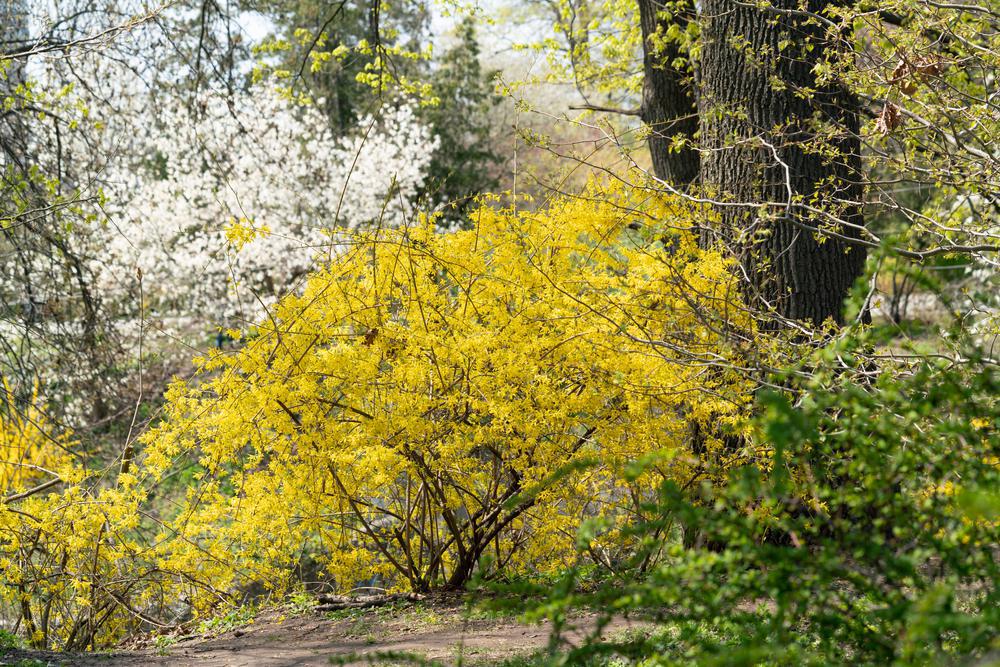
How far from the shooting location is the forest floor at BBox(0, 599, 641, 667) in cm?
398

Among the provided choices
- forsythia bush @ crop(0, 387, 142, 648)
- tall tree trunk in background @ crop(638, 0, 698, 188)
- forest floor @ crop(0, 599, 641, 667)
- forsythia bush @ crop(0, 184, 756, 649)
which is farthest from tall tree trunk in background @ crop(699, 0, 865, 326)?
forsythia bush @ crop(0, 387, 142, 648)

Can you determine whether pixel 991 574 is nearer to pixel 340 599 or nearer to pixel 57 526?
pixel 340 599

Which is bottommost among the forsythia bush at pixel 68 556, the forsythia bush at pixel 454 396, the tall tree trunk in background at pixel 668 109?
the forsythia bush at pixel 68 556

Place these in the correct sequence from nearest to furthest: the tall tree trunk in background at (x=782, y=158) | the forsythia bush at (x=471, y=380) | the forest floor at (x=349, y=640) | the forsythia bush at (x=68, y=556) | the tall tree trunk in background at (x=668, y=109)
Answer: the forest floor at (x=349, y=640)
the forsythia bush at (x=471, y=380)
the forsythia bush at (x=68, y=556)
the tall tree trunk in background at (x=782, y=158)
the tall tree trunk in background at (x=668, y=109)

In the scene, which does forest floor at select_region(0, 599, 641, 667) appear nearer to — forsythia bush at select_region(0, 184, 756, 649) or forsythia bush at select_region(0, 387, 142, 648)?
forsythia bush at select_region(0, 184, 756, 649)

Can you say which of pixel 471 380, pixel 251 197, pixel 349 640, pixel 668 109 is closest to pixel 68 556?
pixel 349 640

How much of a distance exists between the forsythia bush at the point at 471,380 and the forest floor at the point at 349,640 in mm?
374

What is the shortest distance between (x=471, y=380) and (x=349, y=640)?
4.64 feet

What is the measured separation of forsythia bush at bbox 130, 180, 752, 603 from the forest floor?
0.37 m

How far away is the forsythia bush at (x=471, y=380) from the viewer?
4.47 m

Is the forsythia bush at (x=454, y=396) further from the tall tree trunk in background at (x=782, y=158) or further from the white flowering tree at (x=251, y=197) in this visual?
the white flowering tree at (x=251, y=197)

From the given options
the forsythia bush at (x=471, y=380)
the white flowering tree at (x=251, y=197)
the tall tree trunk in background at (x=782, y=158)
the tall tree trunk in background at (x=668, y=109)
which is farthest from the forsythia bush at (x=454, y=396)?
the white flowering tree at (x=251, y=197)

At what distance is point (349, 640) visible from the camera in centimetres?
441

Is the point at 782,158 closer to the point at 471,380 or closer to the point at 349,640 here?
the point at 471,380
